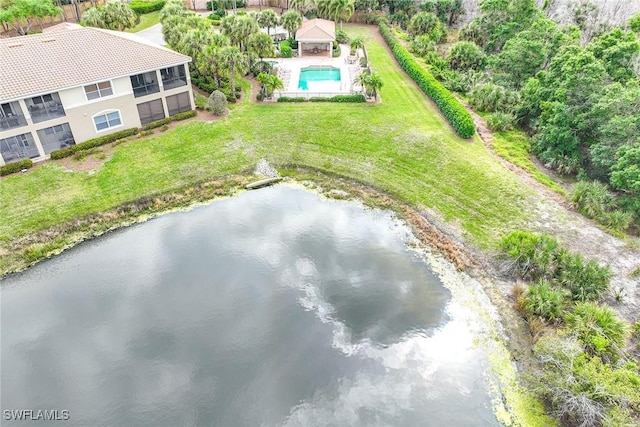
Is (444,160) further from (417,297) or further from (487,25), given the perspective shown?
(487,25)

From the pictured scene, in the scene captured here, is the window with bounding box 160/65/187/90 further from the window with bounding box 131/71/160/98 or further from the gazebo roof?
the gazebo roof

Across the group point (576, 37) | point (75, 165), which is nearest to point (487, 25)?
point (576, 37)

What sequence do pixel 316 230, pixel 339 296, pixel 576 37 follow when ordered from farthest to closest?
pixel 576 37 < pixel 316 230 < pixel 339 296

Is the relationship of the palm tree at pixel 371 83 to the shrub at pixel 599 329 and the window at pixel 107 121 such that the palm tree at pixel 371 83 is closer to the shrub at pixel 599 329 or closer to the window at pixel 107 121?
the window at pixel 107 121

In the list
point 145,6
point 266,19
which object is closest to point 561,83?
point 266,19

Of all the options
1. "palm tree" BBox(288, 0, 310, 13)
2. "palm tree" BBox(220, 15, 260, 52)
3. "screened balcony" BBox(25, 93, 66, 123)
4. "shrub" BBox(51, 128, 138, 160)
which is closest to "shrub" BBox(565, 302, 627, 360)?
"shrub" BBox(51, 128, 138, 160)

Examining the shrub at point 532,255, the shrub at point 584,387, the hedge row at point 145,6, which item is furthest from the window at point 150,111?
the hedge row at point 145,6
